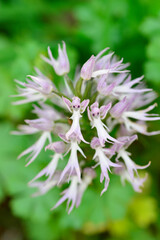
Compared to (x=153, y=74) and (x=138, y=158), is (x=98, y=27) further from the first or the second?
(x=138, y=158)

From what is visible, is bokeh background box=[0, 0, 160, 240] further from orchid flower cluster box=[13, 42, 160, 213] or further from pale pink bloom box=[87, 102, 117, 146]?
pale pink bloom box=[87, 102, 117, 146]

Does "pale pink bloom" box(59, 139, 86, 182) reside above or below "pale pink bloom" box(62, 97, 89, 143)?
below

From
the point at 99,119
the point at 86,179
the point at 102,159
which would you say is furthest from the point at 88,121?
the point at 86,179

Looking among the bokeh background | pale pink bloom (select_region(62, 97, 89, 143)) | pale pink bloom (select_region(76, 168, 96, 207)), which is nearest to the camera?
pale pink bloom (select_region(62, 97, 89, 143))

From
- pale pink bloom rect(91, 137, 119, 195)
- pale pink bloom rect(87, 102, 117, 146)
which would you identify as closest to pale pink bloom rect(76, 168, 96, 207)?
pale pink bloom rect(91, 137, 119, 195)

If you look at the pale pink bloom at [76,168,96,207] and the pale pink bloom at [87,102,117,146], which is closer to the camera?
the pale pink bloom at [87,102,117,146]

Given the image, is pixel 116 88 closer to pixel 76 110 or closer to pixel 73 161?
pixel 76 110
